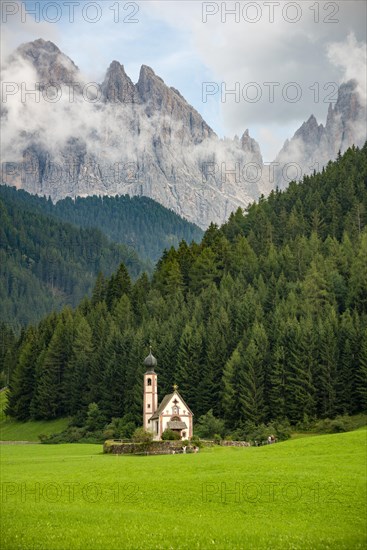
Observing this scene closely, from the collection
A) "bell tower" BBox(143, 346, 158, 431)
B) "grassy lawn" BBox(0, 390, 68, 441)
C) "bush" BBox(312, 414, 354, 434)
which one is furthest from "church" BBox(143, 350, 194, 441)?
"grassy lawn" BBox(0, 390, 68, 441)

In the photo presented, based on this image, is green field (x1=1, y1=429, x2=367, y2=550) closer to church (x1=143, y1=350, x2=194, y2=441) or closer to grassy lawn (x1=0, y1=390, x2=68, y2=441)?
church (x1=143, y1=350, x2=194, y2=441)

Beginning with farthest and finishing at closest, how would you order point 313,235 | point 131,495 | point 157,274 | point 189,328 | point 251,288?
1. point 157,274
2. point 313,235
3. point 251,288
4. point 189,328
5. point 131,495

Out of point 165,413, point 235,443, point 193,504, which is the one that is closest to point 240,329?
point 165,413

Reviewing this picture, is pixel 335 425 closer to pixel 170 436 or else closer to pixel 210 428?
pixel 210 428

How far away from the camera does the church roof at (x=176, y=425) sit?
76500 mm

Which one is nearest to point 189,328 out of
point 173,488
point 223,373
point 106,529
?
point 223,373

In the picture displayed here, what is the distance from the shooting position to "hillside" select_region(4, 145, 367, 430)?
267ft

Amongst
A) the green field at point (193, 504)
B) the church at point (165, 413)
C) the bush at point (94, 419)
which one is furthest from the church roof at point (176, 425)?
the green field at point (193, 504)

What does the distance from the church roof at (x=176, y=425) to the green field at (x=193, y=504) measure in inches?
1132

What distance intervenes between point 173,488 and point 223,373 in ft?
180

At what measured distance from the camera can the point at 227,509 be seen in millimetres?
30000

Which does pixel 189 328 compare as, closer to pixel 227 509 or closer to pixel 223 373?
pixel 223 373

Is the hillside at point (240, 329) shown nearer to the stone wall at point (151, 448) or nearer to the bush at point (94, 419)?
the bush at point (94, 419)

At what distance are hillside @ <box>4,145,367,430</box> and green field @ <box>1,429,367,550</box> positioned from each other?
34.2 meters
